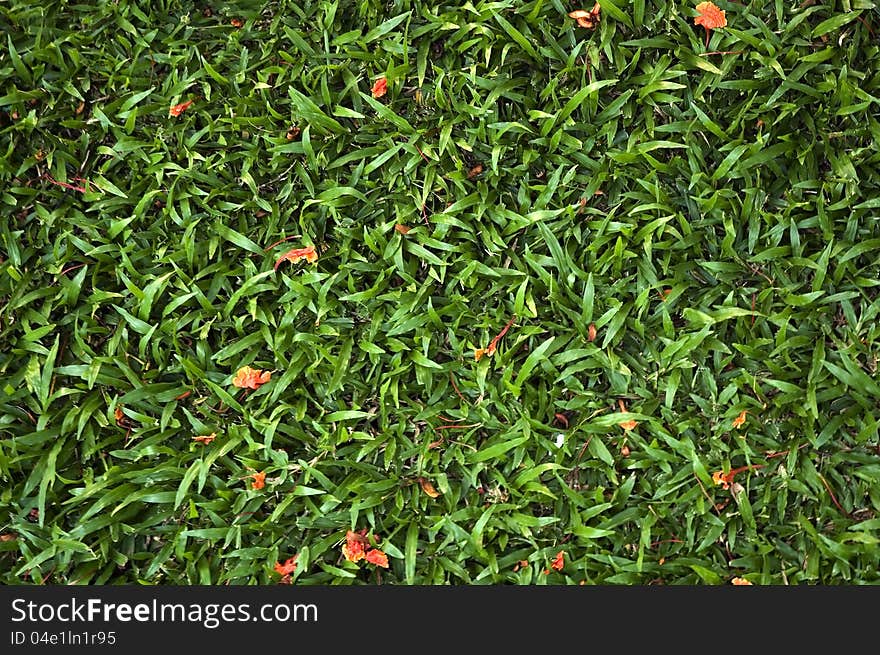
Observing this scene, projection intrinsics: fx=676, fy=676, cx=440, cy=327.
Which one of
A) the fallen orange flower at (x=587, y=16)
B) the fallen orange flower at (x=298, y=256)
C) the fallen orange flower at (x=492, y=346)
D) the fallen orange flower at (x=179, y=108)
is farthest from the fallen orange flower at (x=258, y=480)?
the fallen orange flower at (x=587, y=16)

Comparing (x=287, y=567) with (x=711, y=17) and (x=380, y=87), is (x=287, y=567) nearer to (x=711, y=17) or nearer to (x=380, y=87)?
(x=380, y=87)

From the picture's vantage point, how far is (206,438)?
2.17 m

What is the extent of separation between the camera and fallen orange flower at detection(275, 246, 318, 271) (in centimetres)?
221

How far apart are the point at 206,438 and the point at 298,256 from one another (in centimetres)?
66

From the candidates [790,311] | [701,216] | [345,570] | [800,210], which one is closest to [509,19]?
[701,216]

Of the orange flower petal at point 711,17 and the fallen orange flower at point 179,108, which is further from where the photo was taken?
the fallen orange flower at point 179,108

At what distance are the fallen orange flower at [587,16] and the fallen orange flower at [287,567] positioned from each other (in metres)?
1.95

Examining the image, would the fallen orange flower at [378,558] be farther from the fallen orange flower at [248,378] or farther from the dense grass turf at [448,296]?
the fallen orange flower at [248,378]

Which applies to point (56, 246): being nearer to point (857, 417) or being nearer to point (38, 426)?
point (38, 426)

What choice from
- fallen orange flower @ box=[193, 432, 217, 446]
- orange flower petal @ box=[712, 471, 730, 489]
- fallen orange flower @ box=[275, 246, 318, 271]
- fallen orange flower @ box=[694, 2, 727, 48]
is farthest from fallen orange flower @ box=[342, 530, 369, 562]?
fallen orange flower @ box=[694, 2, 727, 48]

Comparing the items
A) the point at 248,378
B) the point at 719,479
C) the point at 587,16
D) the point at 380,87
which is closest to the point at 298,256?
the point at 248,378

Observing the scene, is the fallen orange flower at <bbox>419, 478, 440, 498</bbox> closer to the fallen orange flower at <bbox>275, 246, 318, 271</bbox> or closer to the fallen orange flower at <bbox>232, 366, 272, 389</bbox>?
the fallen orange flower at <bbox>232, 366, 272, 389</bbox>

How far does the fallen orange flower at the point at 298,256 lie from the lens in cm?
221

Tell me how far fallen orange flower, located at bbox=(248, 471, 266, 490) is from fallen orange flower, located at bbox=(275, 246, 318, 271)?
662mm
